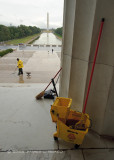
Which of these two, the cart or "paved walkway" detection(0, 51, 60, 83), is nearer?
the cart

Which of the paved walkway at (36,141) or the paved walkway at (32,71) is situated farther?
the paved walkway at (32,71)

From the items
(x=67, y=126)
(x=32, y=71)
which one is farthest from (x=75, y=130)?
(x=32, y=71)

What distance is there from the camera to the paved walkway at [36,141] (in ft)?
9.14

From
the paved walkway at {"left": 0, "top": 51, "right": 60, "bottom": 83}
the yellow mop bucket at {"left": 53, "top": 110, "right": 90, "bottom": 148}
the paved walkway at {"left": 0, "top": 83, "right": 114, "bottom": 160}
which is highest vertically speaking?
the yellow mop bucket at {"left": 53, "top": 110, "right": 90, "bottom": 148}

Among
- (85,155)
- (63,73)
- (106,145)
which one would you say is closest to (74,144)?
(85,155)

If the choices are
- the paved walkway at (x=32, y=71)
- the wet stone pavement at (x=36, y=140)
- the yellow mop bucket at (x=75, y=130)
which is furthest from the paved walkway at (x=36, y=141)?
the paved walkway at (x=32, y=71)

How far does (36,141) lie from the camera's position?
10.3 feet

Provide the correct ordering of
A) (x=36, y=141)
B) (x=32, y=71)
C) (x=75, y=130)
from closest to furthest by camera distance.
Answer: (x=75, y=130) → (x=36, y=141) → (x=32, y=71)

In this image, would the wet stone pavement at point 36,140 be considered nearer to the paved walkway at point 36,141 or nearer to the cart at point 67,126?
the paved walkway at point 36,141

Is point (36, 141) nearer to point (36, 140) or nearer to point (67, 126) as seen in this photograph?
point (36, 140)

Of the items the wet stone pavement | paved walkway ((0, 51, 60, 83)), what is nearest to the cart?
the wet stone pavement

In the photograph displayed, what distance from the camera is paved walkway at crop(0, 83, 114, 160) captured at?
2.79 metres

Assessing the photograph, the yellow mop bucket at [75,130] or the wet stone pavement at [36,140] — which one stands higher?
the yellow mop bucket at [75,130]

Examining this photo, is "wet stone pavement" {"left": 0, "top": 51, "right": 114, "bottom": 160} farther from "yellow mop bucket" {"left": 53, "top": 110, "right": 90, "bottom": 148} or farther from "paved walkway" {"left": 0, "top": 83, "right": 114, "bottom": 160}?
"yellow mop bucket" {"left": 53, "top": 110, "right": 90, "bottom": 148}
